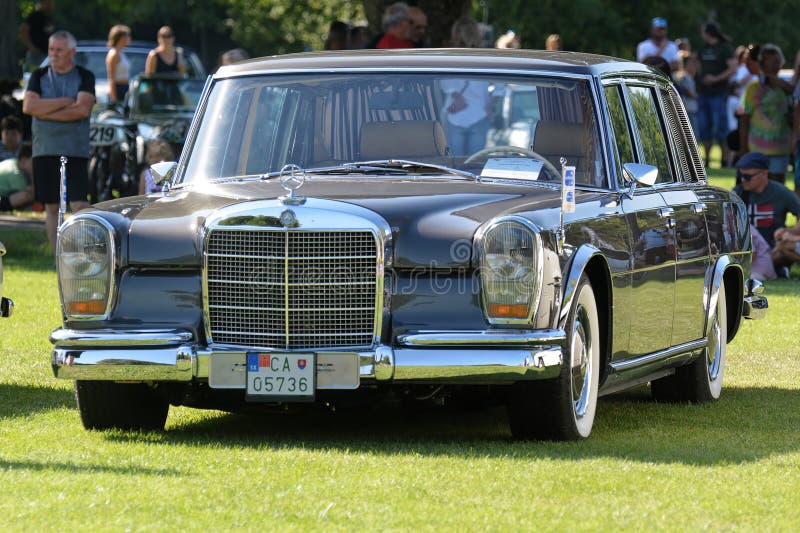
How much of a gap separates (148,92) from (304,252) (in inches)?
657

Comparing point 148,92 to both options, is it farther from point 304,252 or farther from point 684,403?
point 304,252

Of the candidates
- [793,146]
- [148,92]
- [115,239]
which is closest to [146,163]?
[148,92]

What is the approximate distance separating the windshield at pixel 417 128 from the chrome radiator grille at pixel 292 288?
1.07m

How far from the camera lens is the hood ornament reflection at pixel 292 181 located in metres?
7.18

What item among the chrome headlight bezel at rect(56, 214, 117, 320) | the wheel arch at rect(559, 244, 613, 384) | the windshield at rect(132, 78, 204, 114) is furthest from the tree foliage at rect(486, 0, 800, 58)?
the chrome headlight bezel at rect(56, 214, 117, 320)

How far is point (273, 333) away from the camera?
719 centimetres

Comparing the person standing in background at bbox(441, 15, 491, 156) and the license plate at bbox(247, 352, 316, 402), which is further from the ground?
the person standing in background at bbox(441, 15, 491, 156)

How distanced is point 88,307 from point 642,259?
251 centimetres

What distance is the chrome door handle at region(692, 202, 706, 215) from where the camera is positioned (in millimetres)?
9048

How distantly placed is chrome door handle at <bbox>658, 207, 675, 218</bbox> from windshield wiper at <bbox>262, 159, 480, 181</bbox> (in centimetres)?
107

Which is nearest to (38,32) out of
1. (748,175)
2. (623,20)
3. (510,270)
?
(748,175)

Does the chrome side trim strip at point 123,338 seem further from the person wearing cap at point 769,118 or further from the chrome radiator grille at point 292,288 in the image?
the person wearing cap at point 769,118

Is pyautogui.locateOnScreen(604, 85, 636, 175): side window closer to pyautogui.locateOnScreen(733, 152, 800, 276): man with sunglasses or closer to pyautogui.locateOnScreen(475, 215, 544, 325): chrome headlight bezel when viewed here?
pyautogui.locateOnScreen(475, 215, 544, 325): chrome headlight bezel

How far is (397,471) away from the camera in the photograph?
21.5 ft
